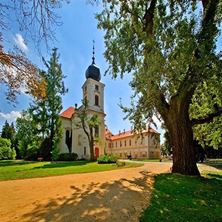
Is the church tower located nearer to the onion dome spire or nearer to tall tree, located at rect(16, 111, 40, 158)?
the onion dome spire

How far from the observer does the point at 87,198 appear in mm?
7941

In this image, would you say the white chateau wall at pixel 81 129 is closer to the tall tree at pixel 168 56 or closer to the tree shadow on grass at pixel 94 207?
the tall tree at pixel 168 56

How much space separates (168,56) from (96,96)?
36.8 m

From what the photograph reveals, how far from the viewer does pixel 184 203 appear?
8.10 m

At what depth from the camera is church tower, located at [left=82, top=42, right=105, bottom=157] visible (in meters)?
47.2

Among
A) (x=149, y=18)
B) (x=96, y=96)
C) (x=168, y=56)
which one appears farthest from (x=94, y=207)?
(x=96, y=96)

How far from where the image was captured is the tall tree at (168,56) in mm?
11453

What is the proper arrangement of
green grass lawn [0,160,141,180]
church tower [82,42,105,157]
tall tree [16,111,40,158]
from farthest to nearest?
1. church tower [82,42,105,157]
2. tall tree [16,111,40,158]
3. green grass lawn [0,160,141,180]

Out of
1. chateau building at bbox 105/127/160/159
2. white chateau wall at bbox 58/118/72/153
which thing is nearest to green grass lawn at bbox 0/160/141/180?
white chateau wall at bbox 58/118/72/153

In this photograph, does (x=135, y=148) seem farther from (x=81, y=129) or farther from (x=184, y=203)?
(x=184, y=203)

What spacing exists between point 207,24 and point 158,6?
3.38m

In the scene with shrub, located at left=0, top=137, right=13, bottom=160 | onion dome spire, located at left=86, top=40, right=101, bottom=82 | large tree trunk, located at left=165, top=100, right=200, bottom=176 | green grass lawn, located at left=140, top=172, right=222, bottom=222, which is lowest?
green grass lawn, located at left=140, top=172, right=222, bottom=222

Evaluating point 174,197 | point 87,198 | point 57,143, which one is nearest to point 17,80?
point 87,198

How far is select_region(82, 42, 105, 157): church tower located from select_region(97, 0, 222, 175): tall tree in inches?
1169
